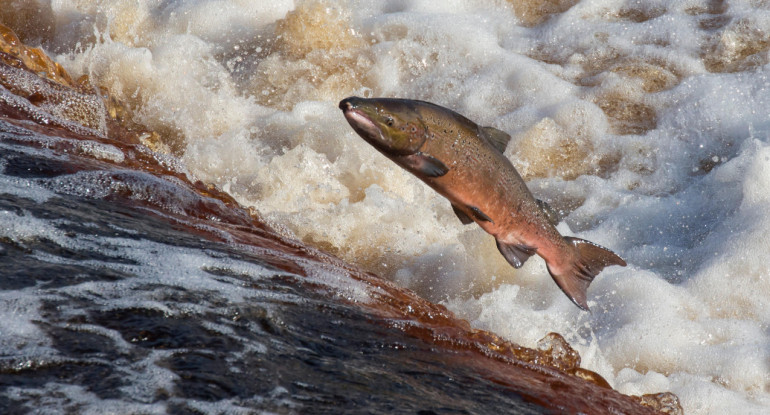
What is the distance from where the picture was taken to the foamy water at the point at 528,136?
3.87 m

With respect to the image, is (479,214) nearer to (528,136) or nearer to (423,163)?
(423,163)

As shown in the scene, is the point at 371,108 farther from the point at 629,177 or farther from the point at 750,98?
the point at 750,98

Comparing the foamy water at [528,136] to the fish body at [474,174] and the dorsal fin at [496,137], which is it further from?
the dorsal fin at [496,137]

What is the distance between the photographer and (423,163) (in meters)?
2.54

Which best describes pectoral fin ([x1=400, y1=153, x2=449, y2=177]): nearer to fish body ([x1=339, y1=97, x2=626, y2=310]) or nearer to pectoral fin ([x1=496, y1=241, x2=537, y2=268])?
fish body ([x1=339, y1=97, x2=626, y2=310])

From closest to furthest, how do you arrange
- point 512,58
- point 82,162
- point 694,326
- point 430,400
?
point 430,400 < point 82,162 < point 694,326 < point 512,58

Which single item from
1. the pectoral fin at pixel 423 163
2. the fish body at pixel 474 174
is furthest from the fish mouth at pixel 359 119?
the pectoral fin at pixel 423 163

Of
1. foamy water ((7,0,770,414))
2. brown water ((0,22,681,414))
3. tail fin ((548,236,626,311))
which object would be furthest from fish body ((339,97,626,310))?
foamy water ((7,0,770,414))

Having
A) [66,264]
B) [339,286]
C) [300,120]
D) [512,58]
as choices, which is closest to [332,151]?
[300,120]

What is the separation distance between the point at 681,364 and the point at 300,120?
307cm

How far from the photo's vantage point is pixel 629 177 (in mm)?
5172

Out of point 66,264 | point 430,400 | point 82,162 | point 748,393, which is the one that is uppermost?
point 82,162

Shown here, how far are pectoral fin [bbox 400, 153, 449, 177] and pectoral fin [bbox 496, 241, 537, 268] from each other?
650mm

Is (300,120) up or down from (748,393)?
up
